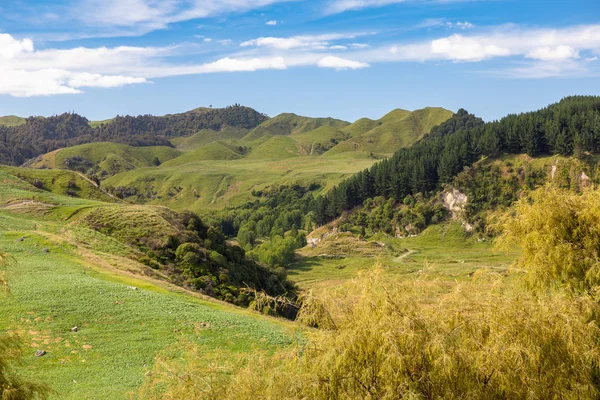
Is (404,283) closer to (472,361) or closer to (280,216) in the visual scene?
(472,361)

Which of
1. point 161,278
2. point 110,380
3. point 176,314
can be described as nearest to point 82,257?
point 161,278

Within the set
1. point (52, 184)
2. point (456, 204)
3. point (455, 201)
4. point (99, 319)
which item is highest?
point (52, 184)

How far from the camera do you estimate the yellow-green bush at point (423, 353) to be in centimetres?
1099

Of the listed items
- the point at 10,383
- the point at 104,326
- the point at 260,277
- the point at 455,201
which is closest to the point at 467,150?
the point at 455,201

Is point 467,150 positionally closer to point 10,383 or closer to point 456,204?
point 456,204

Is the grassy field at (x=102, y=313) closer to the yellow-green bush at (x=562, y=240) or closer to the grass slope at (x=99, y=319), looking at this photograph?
the grass slope at (x=99, y=319)

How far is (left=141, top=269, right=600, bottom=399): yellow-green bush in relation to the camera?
11.0 metres

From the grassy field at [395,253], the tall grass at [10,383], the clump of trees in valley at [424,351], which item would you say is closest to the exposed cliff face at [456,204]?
the grassy field at [395,253]

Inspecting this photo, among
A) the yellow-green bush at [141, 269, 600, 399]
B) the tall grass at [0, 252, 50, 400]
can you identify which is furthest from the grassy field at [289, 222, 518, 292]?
the tall grass at [0, 252, 50, 400]

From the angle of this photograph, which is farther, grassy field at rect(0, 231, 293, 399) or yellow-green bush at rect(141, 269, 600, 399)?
grassy field at rect(0, 231, 293, 399)

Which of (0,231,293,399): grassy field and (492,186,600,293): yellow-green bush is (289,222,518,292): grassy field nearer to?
(0,231,293,399): grassy field

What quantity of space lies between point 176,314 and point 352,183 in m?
141

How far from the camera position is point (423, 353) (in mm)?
11109

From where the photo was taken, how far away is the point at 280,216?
639ft
